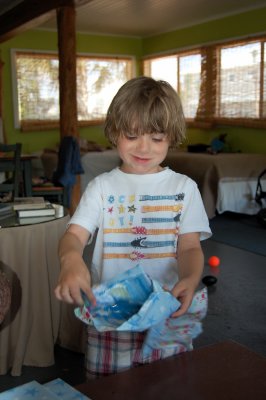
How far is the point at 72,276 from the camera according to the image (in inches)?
34.3

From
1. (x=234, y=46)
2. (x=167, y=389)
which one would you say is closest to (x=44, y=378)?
(x=167, y=389)

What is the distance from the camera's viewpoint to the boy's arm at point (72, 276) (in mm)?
852

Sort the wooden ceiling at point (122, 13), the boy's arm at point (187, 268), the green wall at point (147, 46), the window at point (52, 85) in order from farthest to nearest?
the window at point (52, 85) → the green wall at point (147, 46) → the wooden ceiling at point (122, 13) → the boy's arm at point (187, 268)

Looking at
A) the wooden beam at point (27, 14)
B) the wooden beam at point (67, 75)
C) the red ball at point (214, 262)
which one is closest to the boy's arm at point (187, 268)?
the red ball at point (214, 262)

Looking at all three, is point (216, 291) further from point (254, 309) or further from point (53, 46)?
point (53, 46)

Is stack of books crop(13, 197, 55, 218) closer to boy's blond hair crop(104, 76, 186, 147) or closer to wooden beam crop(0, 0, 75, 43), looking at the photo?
boy's blond hair crop(104, 76, 186, 147)

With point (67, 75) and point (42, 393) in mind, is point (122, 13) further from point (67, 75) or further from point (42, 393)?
point (42, 393)

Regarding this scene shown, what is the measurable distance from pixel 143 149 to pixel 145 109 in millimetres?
97

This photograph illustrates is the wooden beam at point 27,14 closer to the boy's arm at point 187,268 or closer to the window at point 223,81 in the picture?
the window at point 223,81

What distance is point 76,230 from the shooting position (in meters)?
1.10

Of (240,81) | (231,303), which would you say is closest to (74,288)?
(231,303)

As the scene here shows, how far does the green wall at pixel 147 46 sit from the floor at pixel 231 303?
2224 millimetres

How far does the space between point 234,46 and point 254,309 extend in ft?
15.7

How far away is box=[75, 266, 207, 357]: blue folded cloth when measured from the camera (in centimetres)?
81
